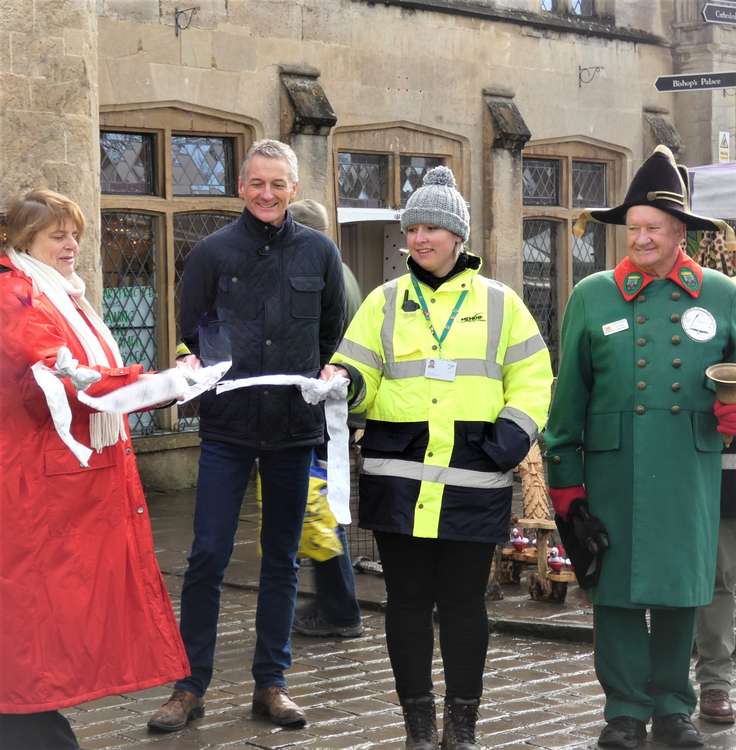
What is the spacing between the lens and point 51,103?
34.7 feet

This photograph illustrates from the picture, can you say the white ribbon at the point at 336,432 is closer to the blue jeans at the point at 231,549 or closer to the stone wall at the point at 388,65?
the blue jeans at the point at 231,549

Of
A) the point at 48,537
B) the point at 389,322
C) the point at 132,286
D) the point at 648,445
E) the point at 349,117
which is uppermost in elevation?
the point at 349,117

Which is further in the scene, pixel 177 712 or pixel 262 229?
pixel 262 229

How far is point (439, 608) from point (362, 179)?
10620 mm

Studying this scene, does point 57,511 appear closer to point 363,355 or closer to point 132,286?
point 363,355

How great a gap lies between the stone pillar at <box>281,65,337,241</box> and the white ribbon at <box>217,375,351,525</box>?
8829 mm

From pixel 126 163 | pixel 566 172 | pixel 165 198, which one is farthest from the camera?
pixel 566 172

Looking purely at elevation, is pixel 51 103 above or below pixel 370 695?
above

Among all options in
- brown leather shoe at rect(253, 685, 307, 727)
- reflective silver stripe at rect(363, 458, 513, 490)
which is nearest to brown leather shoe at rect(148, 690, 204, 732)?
brown leather shoe at rect(253, 685, 307, 727)

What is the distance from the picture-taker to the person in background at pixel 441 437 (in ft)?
17.0

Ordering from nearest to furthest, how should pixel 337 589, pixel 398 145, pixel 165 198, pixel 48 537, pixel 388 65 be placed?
pixel 48 537 < pixel 337 589 < pixel 165 198 < pixel 388 65 < pixel 398 145

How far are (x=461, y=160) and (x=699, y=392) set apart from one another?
11.2 metres

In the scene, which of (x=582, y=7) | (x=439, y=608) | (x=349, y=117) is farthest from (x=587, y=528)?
(x=582, y=7)

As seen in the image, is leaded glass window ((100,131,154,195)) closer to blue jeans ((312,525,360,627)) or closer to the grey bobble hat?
blue jeans ((312,525,360,627))
